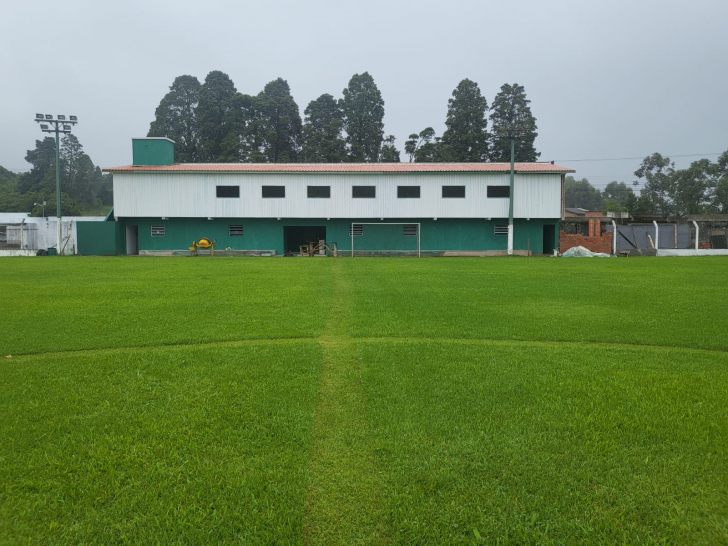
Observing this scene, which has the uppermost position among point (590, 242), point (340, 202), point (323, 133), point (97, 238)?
point (323, 133)

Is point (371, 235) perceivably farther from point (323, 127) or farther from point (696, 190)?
point (696, 190)

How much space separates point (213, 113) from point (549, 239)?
41.2 metres

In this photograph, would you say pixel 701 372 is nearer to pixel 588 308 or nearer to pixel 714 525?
pixel 714 525

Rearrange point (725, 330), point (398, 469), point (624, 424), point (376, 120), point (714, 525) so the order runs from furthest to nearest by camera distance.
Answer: point (376, 120)
point (725, 330)
point (624, 424)
point (398, 469)
point (714, 525)

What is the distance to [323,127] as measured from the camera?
2303 inches

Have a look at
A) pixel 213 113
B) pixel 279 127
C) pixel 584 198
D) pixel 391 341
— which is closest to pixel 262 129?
pixel 279 127

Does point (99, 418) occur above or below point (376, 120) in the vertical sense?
below

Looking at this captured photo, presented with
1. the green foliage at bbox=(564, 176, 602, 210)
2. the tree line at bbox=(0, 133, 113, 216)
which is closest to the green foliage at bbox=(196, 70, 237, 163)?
the tree line at bbox=(0, 133, 113, 216)

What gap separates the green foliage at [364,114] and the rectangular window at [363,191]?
2511 cm

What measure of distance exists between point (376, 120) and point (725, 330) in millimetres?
53595

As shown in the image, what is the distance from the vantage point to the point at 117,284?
14078 mm

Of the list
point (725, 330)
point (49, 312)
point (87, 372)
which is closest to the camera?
point (87, 372)

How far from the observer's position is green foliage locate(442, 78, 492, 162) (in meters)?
53.8

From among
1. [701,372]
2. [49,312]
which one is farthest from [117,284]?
[701,372]
